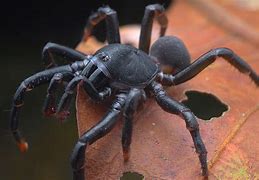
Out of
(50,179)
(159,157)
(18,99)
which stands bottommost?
(50,179)

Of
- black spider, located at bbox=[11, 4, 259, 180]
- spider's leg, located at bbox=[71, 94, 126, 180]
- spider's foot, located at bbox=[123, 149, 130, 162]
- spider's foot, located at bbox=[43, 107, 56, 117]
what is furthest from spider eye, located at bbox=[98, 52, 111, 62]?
spider's foot, located at bbox=[123, 149, 130, 162]

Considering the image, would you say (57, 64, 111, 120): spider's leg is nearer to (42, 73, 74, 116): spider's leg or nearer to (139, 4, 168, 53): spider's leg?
(42, 73, 74, 116): spider's leg

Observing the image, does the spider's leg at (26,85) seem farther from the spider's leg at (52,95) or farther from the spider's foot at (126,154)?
the spider's foot at (126,154)

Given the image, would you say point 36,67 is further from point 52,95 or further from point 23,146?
point 52,95

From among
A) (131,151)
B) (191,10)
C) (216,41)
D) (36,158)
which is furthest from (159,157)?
(191,10)

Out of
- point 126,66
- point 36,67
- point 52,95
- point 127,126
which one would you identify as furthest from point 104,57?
point 36,67

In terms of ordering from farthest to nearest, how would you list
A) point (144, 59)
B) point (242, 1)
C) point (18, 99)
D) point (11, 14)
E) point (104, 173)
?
point (11, 14) → point (242, 1) → point (144, 59) → point (18, 99) → point (104, 173)

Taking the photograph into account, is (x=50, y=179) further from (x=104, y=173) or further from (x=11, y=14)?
Result: (x=11, y=14)
